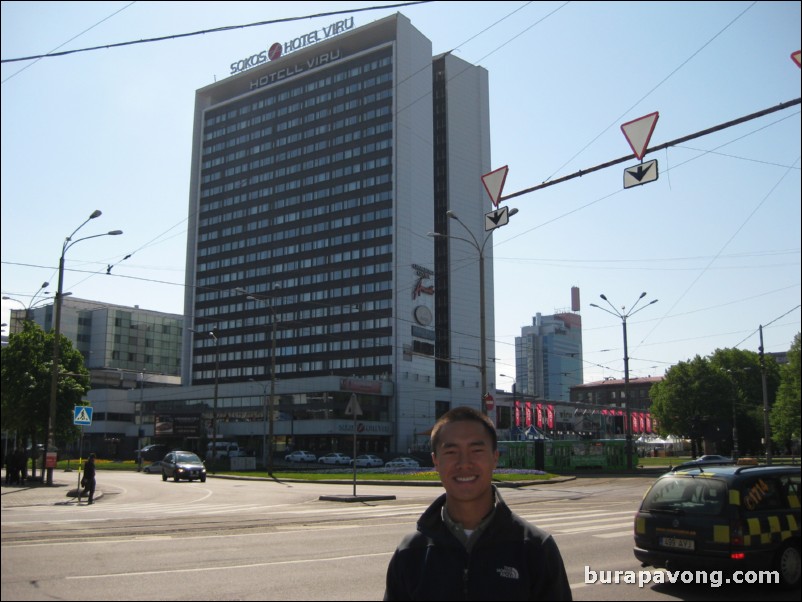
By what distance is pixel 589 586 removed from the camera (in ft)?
27.2

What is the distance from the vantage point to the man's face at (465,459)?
9.19 ft

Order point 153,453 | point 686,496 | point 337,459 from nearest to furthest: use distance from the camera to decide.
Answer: point 686,496, point 337,459, point 153,453

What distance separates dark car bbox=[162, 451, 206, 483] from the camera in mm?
37469

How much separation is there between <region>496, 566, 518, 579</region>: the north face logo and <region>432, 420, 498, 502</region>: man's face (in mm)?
299

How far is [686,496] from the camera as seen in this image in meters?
8.59

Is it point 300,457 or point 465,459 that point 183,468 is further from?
point 465,459

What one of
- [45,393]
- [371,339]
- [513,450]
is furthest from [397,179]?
[45,393]

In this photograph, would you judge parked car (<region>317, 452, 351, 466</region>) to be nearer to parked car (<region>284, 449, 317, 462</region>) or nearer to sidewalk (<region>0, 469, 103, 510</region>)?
parked car (<region>284, 449, 317, 462</region>)

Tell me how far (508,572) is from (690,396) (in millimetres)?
72348

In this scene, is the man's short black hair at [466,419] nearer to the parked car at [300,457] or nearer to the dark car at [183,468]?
the dark car at [183,468]

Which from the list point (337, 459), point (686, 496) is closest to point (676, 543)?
point (686, 496)

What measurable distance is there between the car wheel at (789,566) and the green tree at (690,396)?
6293 centimetres

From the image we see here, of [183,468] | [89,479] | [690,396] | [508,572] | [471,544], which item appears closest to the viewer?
[508,572]

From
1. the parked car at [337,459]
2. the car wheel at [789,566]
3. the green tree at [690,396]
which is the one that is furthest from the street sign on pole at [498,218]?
the green tree at [690,396]
